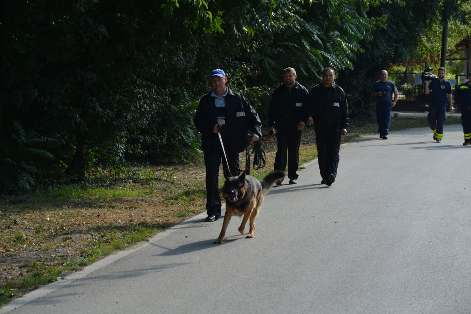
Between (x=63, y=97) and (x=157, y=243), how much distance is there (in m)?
5.34

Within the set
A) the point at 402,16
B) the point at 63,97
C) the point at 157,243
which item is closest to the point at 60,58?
the point at 63,97

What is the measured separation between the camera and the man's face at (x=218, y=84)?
10.2 metres

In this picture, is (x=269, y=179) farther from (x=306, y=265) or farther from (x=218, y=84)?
(x=306, y=265)

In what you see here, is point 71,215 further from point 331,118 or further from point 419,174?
point 419,174

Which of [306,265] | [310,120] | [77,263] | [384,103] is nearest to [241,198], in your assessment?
[306,265]

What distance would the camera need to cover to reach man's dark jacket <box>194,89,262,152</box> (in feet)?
34.2

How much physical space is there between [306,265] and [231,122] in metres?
3.03

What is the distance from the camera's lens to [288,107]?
13.7 m

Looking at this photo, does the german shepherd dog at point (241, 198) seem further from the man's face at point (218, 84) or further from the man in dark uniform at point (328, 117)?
the man in dark uniform at point (328, 117)

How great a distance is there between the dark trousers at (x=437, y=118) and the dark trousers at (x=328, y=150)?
8.59 metres

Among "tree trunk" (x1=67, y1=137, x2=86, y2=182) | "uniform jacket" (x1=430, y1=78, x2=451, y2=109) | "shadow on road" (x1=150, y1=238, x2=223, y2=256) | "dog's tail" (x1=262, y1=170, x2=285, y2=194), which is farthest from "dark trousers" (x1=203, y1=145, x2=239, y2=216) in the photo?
"uniform jacket" (x1=430, y1=78, x2=451, y2=109)

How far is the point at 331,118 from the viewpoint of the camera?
44.9 ft

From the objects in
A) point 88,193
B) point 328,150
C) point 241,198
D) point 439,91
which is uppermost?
point 439,91

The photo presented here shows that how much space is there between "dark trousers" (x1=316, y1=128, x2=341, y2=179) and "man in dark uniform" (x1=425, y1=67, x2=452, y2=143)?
8615 mm
